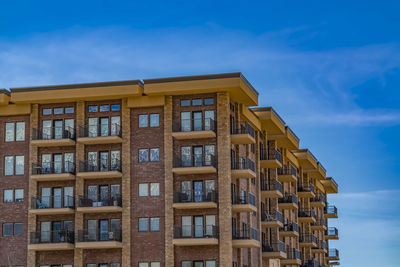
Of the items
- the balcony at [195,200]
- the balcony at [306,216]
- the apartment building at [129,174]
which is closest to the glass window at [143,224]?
the apartment building at [129,174]

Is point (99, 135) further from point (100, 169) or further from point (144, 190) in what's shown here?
point (144, 190)

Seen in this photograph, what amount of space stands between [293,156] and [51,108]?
34.5 m

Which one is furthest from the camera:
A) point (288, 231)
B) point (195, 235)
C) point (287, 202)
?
point (287, 202)

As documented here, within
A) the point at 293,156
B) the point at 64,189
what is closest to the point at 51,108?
the point at 64,189

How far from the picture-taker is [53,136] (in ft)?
235

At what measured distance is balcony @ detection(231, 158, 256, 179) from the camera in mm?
69125

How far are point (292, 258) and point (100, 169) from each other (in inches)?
1178

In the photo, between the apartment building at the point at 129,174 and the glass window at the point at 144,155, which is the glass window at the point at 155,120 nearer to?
the apartment building at the point at 129,174

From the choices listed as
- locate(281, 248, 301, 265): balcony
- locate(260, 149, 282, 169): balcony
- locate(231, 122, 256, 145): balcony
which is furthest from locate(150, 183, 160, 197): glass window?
locate(281, 248, 301, 265): balcony

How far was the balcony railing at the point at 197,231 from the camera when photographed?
66.6 meters

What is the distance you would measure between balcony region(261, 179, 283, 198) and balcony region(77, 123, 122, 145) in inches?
703

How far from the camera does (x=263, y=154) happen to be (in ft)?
269

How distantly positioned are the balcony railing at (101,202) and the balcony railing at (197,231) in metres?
5.48

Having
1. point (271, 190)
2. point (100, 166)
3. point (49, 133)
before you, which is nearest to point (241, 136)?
point (100, 166)
